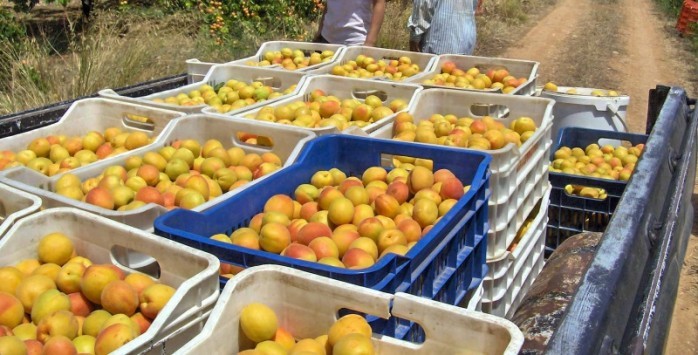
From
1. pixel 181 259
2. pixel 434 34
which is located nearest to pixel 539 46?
pixel 434 34

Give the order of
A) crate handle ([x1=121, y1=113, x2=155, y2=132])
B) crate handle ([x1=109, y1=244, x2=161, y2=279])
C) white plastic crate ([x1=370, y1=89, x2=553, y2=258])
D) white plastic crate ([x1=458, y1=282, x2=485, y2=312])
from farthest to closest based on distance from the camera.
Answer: crate handle ([x1=121, y1=113, x2=155, y2=132]), white plastic crate ([x1=370, y1=89, x2=553, y2=258]), white plastic crate ([x1=458, y1=282, x2=485, y2=312]), crate handle ([x1=109, y1=244, x2=161, y2=279])

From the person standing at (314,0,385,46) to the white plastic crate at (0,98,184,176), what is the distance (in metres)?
2.47

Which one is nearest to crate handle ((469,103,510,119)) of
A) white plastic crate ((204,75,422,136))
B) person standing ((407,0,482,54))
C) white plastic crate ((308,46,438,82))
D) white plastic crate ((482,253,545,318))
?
white plastic crate ((204,75,422,136))

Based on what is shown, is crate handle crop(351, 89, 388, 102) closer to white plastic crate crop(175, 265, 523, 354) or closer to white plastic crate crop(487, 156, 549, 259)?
white plastic crate crop(487, 156, 549, 259)

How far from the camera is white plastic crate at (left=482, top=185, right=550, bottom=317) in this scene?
118 inches

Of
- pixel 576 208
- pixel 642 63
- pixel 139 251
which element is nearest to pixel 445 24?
pixel 576 208

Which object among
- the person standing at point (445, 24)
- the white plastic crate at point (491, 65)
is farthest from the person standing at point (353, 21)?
the white plastic crate at point (491, 65)

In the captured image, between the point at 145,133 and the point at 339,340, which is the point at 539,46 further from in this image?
the point at 339,340

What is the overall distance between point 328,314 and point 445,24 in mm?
4494

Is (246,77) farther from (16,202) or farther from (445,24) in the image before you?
(16,202)

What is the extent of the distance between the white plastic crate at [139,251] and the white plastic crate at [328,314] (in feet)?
0.27

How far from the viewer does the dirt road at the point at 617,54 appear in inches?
389

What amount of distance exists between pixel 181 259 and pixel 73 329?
0.32 meters

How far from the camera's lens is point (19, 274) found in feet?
6.53
